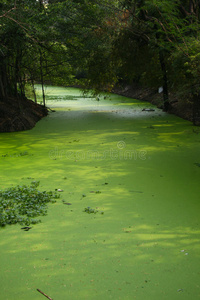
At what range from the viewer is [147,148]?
238 inches

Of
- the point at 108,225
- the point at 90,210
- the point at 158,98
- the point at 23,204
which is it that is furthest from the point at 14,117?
the point at 108,225

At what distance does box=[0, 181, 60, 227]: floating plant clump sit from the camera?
316 centimetres

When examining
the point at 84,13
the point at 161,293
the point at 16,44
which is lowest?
the point at 161,293

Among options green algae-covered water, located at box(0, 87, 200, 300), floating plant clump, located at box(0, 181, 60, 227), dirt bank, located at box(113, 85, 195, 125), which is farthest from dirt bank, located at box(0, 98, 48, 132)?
floating plant clump, located at box(0, 181, 60, 227)

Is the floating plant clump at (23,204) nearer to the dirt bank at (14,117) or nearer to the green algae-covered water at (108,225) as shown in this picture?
the green algae-covered water at (108,225)

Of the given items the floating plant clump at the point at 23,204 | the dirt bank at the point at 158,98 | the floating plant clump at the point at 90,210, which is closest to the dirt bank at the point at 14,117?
the dirt bank at the point at 158,98

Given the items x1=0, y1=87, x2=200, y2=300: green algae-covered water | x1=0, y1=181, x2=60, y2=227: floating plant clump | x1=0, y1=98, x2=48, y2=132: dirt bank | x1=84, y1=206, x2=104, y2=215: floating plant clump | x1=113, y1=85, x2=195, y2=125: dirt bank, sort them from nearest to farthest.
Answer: x1=0, y1=87, x2=200, y2=300: green algae-covered water
x1=0, y1=181, x2=60, y2=227: floating plant clump
x1=84, y1=206, x2=104, y2=215: floating plant clump
x1=0, y1=98, x2=48, y2=132: dirt bank
x1=113, y1=85, x2=195, y2=125: dirt bank

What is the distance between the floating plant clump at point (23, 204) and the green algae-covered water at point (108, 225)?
91 mm

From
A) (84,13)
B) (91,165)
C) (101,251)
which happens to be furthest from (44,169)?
(84,13)

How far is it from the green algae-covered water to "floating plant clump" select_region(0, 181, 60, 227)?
3.6 inches

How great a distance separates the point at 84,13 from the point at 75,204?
6523 mm

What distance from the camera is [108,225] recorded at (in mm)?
3057

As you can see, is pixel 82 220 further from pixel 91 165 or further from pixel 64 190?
pixel 91 165

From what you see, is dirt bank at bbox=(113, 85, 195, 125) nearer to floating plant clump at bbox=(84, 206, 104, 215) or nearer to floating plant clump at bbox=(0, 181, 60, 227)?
floating plant clump at bbox=(0, 181, 60, 227)
